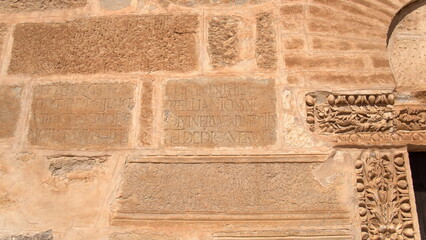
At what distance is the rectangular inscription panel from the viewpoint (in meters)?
2.49

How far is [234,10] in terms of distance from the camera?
2.98m

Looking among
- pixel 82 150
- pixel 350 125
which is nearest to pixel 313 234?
pixel 350 125

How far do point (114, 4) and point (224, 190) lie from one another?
1546 mm

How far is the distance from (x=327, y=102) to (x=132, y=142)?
124cm

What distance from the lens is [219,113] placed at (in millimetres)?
2703

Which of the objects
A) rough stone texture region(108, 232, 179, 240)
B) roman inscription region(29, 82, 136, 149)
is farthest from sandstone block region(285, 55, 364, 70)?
rough stone texture region(108, 232, 179, 240)

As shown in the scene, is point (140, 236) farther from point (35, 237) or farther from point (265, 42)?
point (265, 42)

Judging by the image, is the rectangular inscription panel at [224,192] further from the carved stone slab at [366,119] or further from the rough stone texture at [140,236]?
the carved stone slab at [366,119]

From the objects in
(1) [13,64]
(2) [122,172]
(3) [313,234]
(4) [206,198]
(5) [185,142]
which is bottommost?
(3) [313,234]

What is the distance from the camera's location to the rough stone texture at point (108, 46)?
2879 millimetres

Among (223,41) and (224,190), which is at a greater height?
(223,41)

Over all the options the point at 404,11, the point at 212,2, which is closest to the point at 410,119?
the point at 404,11

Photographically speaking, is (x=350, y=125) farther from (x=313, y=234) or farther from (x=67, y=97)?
(x=67, y=97)

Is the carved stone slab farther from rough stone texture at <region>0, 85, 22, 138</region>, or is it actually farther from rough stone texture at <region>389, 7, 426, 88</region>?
rough stone texture at <region>0, 85, 22, 138</region>
